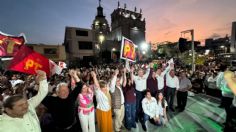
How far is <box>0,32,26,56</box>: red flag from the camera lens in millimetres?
8281

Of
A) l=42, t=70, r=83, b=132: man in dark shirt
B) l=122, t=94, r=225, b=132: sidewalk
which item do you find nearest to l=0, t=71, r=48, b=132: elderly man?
l=42, t=70, r=83, b=132: man in dark shirt

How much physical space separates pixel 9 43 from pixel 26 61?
589cm

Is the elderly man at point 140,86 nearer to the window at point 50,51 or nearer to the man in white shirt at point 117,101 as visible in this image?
the man in white shirt at point 117,101

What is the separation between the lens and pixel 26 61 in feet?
13.3

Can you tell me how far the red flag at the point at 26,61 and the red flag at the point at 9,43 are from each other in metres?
4.87

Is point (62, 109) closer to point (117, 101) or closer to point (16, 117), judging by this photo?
point (16, 117)

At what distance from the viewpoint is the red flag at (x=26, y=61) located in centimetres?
394

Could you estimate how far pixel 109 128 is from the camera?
17.0ft

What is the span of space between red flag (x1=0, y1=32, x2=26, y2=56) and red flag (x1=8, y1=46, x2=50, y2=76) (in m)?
4.87

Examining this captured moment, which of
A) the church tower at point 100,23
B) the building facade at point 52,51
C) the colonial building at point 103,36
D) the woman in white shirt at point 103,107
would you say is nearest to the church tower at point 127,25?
the colonial building at point 103,36

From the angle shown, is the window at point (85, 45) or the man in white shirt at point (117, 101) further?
the window at point (85, 45)

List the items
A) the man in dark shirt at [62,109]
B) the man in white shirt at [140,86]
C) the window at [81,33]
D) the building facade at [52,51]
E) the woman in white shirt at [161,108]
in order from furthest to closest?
the window at [81,33] → the building facade at [52,51] → the man in white shirt at [140,86] → the woman in white shirt at [161,108] → the man in dark shirt at [62,109]

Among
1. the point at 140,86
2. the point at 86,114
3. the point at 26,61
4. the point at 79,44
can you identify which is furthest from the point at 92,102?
the point at 79,44

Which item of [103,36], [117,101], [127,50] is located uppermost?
[103,36]
